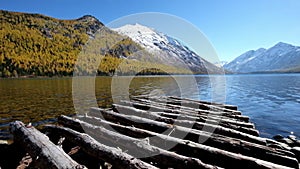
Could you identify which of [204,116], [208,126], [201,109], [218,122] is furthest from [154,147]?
[201,109]

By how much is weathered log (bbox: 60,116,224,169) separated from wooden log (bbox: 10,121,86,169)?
4.65ft

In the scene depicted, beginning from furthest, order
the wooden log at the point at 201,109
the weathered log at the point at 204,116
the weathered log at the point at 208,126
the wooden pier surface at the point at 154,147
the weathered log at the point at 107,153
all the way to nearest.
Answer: the wooden log at the point at 201,109
the weathered log at the point at 204,116
the weathered log at the point at 208,126
the wooden pier surface at the point at 154,147
the weathered log at the point at 107,153

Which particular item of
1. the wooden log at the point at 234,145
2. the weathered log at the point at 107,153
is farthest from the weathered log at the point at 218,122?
the weathered log at the point at 107,153

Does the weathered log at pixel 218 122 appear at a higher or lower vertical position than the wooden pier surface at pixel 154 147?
higher

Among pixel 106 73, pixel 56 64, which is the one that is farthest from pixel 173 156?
pixel 56 64

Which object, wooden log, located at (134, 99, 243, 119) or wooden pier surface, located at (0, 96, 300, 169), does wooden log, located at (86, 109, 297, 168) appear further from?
wooden log, located at (134, 99, 243, 119)

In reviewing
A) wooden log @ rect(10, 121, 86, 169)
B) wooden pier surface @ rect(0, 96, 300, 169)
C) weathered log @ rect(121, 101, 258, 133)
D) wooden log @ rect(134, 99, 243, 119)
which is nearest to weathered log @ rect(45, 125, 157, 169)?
→ wooden pier surface @ rect(0, 96, 300, 169)

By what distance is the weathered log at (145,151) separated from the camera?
4039mm

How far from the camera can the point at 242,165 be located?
4.10 meters

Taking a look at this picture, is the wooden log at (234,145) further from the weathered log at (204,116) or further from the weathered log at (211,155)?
the weathered log at (204,116)

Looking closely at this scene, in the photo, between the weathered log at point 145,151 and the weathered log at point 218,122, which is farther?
the weathered log at point 218,122

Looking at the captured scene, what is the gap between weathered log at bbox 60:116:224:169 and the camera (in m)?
4.04

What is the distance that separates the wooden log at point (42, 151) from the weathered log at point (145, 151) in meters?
1.42

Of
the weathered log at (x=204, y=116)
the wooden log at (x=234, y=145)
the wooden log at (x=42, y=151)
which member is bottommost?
the wooden log at (x=42, y=151)
